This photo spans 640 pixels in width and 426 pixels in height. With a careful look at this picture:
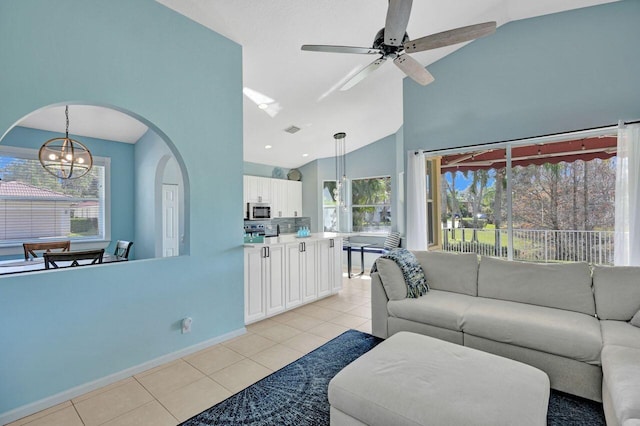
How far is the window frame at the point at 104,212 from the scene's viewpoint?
4.05m

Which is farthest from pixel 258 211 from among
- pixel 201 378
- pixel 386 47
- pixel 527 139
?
pixel 527 139

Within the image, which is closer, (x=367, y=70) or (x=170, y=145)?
(x=367, y=70)

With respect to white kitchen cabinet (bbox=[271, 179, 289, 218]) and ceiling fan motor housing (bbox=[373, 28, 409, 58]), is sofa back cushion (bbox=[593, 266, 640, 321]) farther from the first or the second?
white kitchen cabinet (bbox=[271, 179, 289, 218])

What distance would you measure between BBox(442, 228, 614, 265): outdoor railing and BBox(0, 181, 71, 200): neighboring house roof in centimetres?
613

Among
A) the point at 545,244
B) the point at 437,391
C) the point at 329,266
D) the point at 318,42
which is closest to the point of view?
the point at 437,391

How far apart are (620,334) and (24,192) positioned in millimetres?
6706

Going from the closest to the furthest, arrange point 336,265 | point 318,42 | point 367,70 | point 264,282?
point 367,70
point 318,42
point 264,282
point 336,265

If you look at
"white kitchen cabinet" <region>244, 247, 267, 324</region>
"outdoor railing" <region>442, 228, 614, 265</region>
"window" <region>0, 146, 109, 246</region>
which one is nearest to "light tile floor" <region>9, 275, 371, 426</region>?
"white kitchen cabinet" <region>244, 247, 267, 324</region>

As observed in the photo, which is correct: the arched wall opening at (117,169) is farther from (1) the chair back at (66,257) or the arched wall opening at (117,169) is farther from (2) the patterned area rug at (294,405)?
(2) the patterned area rug at (294,405)

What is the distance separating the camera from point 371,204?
7.27 metres

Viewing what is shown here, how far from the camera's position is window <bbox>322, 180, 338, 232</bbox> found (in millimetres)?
7762

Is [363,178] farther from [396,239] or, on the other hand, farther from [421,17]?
→ [421,17]

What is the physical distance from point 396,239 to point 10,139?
6.29m

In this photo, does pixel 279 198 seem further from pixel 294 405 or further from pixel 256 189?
pixel 294 405
